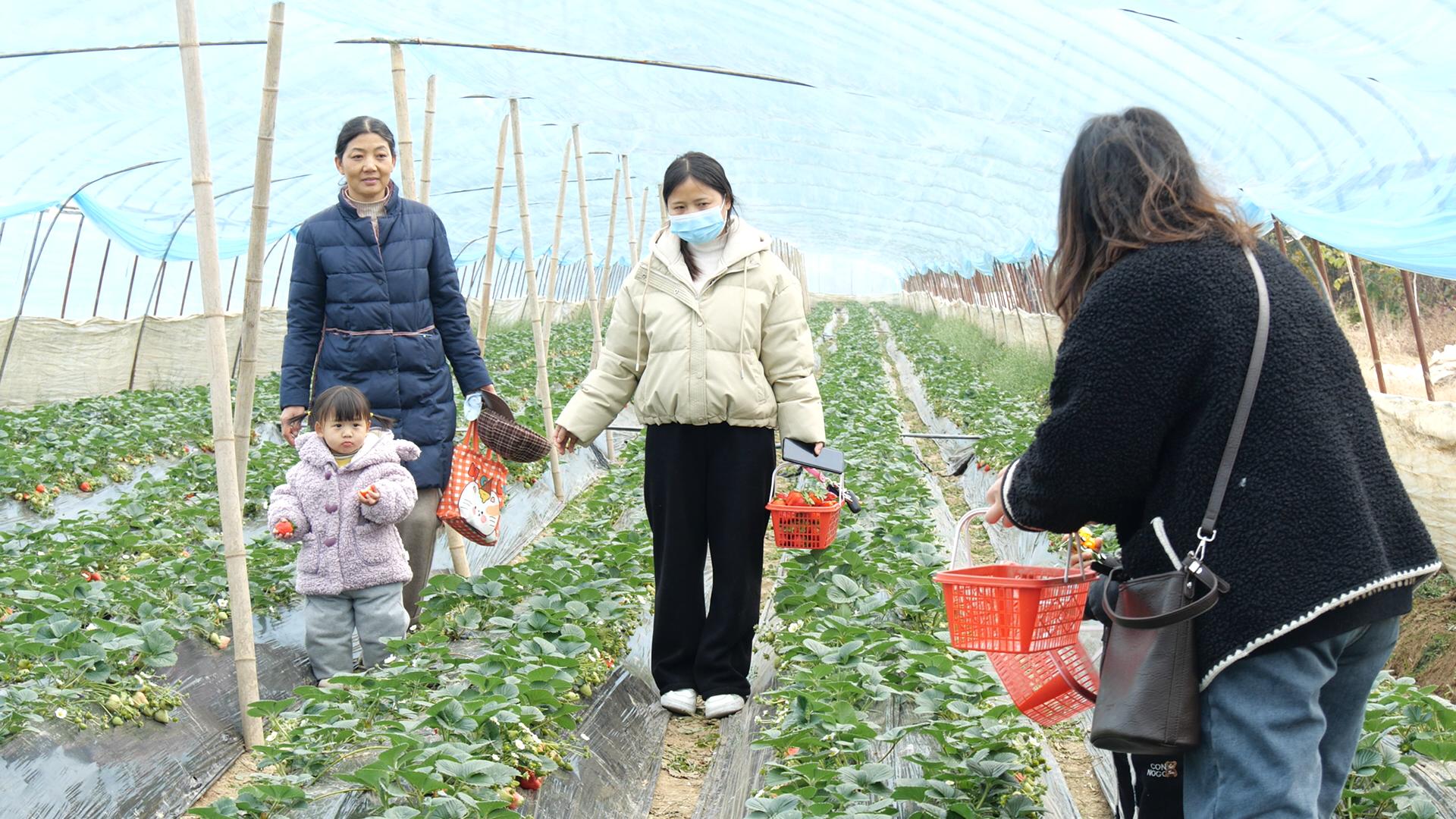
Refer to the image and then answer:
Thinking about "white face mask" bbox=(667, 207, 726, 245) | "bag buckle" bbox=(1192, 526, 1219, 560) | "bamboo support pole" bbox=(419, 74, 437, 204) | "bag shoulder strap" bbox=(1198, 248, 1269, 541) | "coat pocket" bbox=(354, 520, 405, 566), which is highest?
"bamboo support pole" bbox=(419, 74, 437, 204)

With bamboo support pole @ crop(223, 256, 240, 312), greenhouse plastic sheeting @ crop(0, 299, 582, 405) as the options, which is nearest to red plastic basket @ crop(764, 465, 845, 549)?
greenhouse plastic sheeting @ crop(0, 299, 582, 405)

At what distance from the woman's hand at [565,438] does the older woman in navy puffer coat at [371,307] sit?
50 centimetres

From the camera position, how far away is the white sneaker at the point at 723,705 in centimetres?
412

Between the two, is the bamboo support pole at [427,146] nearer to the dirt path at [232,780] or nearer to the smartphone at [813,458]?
the smartphone at [813,458]

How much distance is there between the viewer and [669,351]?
402 cm

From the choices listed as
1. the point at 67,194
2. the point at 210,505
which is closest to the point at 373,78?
the point at 67,194

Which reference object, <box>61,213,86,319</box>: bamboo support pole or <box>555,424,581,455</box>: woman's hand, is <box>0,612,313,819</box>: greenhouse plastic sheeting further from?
<box>61,213,86,319</box>: bamboo support pole

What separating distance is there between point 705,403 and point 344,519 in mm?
1284

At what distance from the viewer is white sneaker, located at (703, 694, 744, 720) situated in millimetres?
4117

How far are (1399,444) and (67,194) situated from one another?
1053 centimetres

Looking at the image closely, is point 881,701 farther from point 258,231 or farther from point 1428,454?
point 1428,454

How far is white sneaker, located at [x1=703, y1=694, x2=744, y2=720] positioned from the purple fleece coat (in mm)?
1177

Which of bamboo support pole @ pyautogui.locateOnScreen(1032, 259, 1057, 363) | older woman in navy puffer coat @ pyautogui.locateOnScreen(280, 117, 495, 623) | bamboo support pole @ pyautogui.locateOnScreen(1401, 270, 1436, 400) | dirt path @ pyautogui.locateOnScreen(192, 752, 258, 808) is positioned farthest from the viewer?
bamboo support pole @ pyautogui.locateOnScreen(1032, 259, 1057, 363)

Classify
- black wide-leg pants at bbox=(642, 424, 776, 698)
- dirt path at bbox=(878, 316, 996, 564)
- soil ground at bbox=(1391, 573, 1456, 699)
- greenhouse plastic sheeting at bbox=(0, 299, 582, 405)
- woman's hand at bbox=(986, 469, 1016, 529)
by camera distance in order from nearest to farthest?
woman's hand at bbox=(986, 469, 1016, 529), black wide-leg pants at bbox=(642, 424, 776, 698), soil ground at bbox=(1391, 573, 1456, 699), dirt path at bbox=(878, 316, 996, 564), greenhouse plastic sheeting at bbox=(0, 299, 582, 405)
